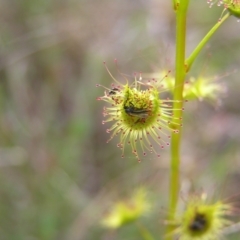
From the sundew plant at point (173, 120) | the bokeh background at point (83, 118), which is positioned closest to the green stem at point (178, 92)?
the sundew plant at point (173, 120)

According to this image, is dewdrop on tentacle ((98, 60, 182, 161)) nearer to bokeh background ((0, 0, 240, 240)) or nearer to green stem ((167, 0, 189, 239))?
green stem ((167, 0, 189, 239))

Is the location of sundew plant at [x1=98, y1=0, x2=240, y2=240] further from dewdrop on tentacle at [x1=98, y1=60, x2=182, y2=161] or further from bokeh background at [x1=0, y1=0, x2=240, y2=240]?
bokeh background at [x1=0, y1=0, x2=240, y2=240]

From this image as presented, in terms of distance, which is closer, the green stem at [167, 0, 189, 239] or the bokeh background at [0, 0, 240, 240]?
the green stem at [167, 0, 189, 239]

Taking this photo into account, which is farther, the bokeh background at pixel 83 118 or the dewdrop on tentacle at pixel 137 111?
the bokeh background at pixel 83 118

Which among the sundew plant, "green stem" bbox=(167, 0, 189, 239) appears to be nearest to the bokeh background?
the sundew plant

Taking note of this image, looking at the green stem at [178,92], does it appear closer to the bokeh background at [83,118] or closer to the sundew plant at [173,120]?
the sundew plant at [173,120]
